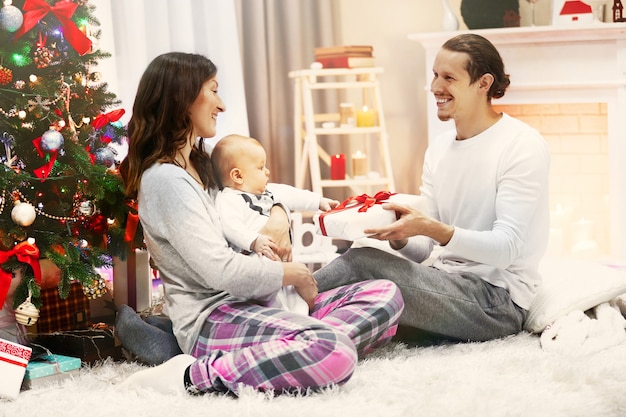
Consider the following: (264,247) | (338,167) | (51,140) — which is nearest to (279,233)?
(264,247)

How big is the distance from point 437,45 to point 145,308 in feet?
7.27

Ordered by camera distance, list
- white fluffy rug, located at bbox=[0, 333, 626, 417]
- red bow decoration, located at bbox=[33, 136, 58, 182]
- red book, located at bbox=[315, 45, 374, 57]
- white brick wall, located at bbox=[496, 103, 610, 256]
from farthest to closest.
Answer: white brick wall, located at bbox=[496, 103, 610, 256] → red book, located at bbox=[315, 45, 374, 57] → red bow decoration, located at bbox=[33, 136, 58, 182] → white fluffy rug, located at bbox=[0, 333, 626, 417]

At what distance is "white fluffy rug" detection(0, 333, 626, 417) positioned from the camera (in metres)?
1.91

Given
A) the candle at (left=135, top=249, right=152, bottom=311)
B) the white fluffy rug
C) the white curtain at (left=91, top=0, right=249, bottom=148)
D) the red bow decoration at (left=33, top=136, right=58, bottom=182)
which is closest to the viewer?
the white fluffy rug

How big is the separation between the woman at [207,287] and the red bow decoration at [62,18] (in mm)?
322

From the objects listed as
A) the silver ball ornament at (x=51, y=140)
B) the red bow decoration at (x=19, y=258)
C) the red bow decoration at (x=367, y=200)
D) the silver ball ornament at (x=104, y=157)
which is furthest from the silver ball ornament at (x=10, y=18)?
the red bow decoration at (x=367, y=200)

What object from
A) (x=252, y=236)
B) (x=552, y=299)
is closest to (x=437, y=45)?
(x=552, y=299)

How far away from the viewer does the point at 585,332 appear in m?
2.43

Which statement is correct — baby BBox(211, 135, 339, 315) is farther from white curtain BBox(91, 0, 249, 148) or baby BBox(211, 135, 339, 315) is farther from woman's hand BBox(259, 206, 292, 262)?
white curtain BBox(91, 0, 249, 148)

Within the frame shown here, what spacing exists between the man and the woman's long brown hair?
551 mm

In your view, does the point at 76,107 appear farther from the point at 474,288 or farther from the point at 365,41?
the point at 365,41

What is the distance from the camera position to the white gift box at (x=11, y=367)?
6.97ft

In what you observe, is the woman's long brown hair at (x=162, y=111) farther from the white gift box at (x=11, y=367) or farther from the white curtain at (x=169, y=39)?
the white curtain at (x=169, y=39)

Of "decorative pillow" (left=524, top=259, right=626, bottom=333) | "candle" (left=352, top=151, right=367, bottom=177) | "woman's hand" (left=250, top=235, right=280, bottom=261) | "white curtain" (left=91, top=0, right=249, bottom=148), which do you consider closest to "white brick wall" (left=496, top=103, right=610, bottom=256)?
"candle" (left=352, top=151, right=367, bottom=177)
